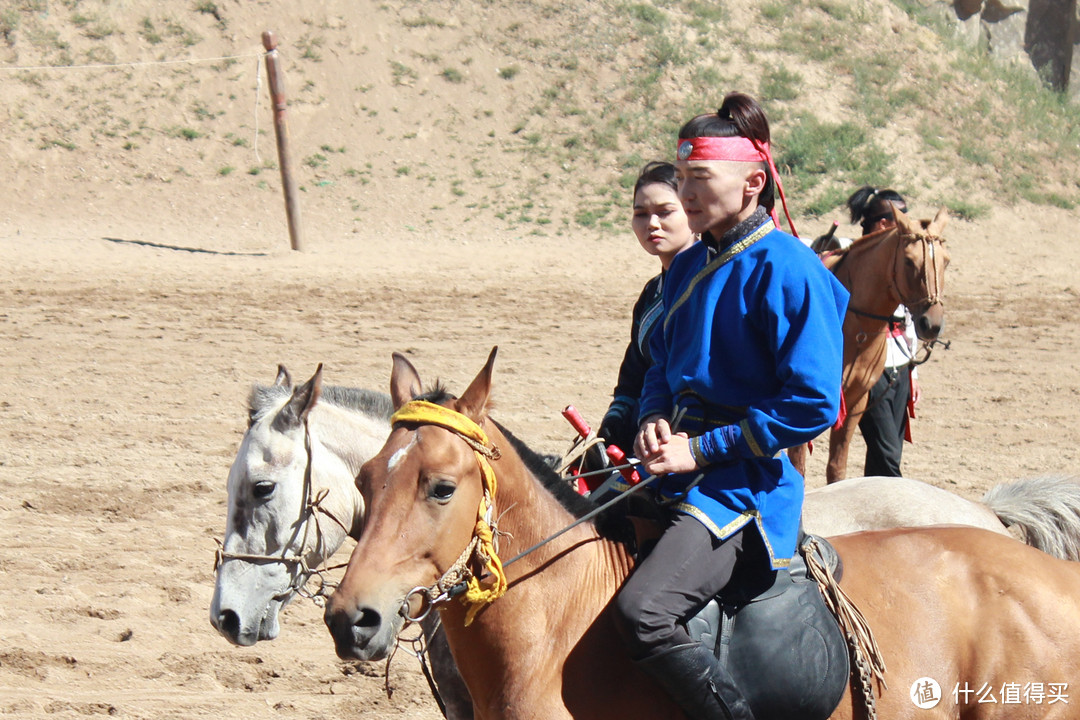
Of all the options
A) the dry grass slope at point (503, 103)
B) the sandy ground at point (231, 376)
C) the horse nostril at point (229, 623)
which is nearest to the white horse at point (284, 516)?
the horse nostril at point (229, 623)

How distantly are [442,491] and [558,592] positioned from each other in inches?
18.8

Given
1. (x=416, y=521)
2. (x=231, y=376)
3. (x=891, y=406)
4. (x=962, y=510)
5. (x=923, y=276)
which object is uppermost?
(x=923, y=276)

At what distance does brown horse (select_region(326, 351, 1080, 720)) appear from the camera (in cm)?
232

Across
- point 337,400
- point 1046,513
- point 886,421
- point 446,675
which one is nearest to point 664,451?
point 446,675

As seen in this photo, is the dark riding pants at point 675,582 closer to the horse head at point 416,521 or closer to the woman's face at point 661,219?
the horse head at point 416,521

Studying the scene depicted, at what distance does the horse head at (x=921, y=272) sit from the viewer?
20.4 feet

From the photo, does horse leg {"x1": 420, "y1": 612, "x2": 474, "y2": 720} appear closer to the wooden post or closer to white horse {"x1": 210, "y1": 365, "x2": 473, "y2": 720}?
white horse {"x1": 210, "y1": 365, "x2": 473, "y2": 720}

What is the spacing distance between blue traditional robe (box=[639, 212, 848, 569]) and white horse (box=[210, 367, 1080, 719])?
1428 millimetres

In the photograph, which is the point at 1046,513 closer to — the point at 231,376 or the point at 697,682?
the point at 697,682

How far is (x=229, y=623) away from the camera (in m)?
3.55

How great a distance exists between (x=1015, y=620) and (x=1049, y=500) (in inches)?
58.5

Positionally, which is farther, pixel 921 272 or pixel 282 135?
pixel 282 135

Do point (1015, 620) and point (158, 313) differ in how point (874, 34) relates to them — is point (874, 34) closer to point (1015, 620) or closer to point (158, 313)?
point (158, 313)

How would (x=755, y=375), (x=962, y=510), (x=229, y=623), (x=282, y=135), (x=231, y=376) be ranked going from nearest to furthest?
(x=755, y=375) → (x=229, y=623) → (x=962, y=510) → (x=231, y=376) → (x=282, y=135)
